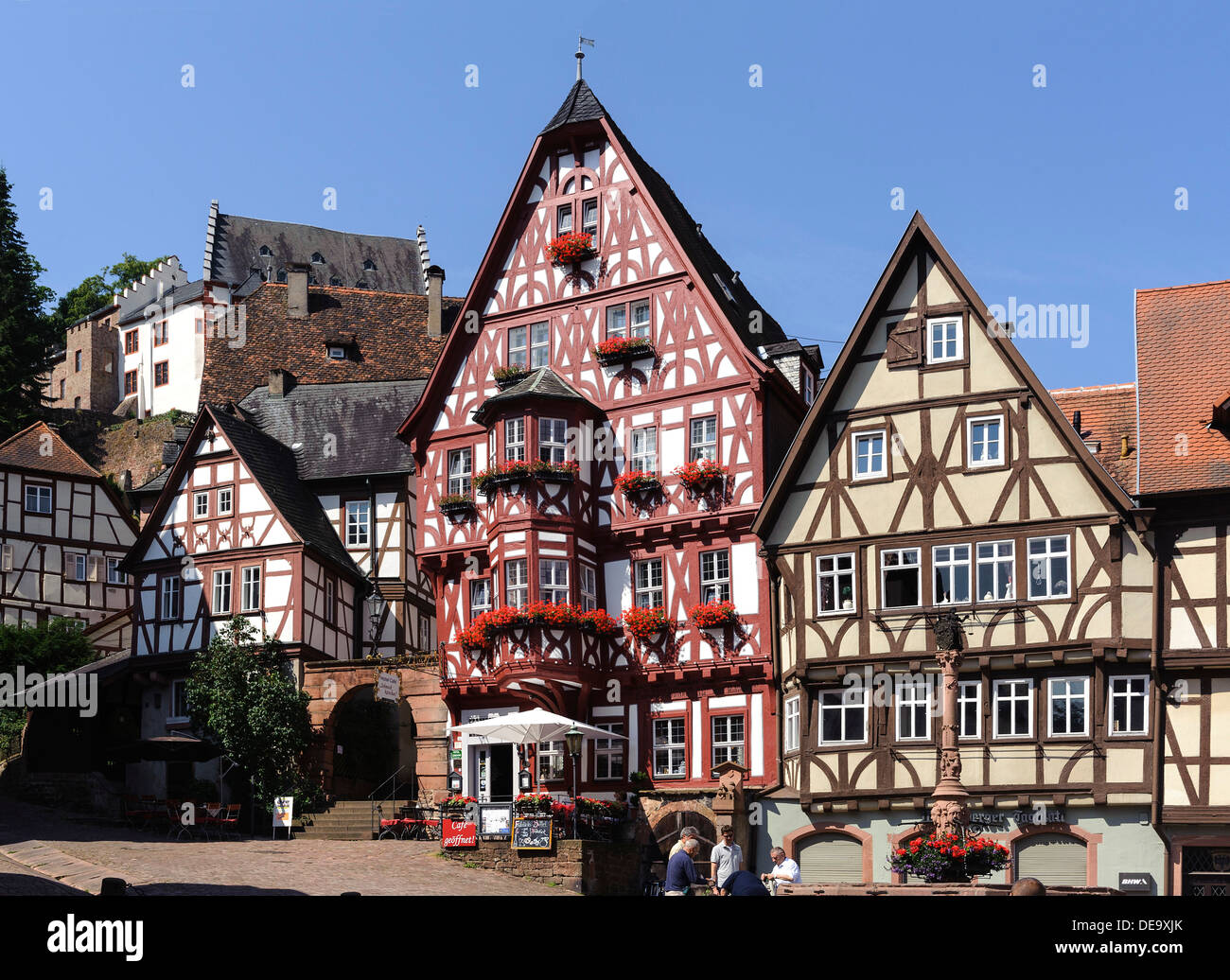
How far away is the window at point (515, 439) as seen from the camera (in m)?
38.4

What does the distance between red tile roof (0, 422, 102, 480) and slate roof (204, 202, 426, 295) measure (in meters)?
30.7

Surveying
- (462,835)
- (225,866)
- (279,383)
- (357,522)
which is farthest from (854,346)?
(279,383)

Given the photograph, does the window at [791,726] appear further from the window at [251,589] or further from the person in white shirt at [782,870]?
the window at [251,589]

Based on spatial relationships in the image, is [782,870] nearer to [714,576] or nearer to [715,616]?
[715,616]

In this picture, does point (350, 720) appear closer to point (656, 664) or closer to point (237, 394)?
point (656, 664)

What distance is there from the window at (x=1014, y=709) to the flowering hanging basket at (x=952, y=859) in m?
8.04

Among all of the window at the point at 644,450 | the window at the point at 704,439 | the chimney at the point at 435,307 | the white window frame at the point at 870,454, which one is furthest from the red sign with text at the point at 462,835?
the chimney at the point at 435,307

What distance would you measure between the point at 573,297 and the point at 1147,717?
53.1 ft

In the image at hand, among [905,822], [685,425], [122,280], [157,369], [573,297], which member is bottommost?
[905,822]

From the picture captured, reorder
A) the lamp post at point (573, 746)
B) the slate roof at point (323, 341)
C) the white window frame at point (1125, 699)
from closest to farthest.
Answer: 1. the white window frame at point (1125, 699)
2. the lamp post at point (573, 746)
3. the slate roof at point (323, 341)

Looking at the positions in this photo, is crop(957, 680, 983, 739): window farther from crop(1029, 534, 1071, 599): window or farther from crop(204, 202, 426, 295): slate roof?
crop(204, 202, 426, 295): slate roof

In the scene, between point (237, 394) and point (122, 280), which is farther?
point (122, 280)

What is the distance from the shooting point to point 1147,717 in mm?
31109
